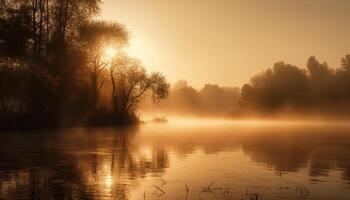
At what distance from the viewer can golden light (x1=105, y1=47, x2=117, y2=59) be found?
76.3 meters

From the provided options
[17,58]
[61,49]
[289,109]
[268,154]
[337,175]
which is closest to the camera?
[337,175]

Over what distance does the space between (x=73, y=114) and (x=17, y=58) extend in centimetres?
1272

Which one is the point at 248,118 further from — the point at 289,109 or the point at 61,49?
the point at 61,49

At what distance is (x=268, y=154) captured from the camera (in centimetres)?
2923

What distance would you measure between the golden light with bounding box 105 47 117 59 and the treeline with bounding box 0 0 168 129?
17 cm

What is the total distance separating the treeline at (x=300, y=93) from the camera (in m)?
121

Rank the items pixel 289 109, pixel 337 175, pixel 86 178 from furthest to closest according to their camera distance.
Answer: pixel 289 109
pixel 337 175
pixel 86 178

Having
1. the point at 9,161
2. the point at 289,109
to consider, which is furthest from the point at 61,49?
the point at 289,109

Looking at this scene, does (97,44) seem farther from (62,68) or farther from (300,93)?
(300,93)

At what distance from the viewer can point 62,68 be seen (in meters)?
63.4

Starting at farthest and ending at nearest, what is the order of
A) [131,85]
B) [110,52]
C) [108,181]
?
[131,85], [110,52], [108,181]

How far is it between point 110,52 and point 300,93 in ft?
206

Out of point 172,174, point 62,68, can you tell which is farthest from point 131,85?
point 172,174

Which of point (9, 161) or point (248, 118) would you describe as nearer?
point (9, 161)
